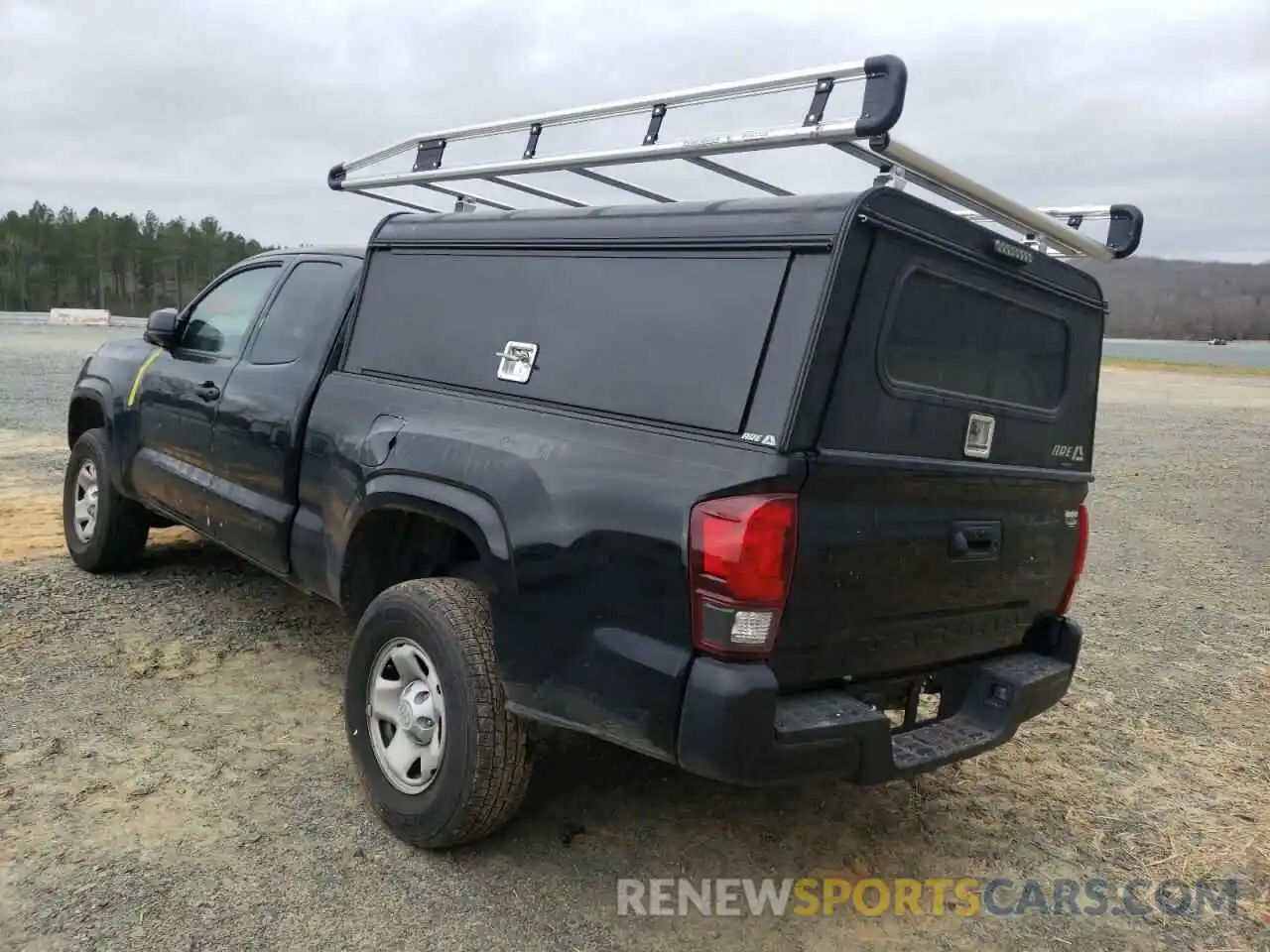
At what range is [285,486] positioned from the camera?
4129 millimetres

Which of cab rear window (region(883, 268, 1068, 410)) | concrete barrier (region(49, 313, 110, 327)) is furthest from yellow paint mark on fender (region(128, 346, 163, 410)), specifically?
concrete barrier (region(49, 313, 110, 327))

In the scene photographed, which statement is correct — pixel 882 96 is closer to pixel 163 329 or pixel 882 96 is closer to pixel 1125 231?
pixel 1125 231

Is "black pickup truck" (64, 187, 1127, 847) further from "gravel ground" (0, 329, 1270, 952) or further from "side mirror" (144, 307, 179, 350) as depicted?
"side mirror" (144, 307, 179, 350)

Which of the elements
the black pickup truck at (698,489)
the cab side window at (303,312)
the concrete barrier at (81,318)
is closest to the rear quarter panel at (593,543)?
the black pickup truck at (698,489)

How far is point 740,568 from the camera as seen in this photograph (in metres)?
2.47

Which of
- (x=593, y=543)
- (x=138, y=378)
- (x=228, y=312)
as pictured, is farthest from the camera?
(x=138, y=378)

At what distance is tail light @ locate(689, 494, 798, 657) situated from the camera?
2.48 metres

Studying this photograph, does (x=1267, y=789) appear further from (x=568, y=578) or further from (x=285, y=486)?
(x=285, y=486)

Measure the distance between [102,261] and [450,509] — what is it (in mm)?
84902

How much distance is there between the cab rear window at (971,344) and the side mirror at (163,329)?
396cm

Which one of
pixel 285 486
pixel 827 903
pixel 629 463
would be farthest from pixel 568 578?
pixel 285 486

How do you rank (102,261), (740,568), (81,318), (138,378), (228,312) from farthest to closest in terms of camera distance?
(102,261) < (81,318) < (138,378) < (228,312) < (740,568)

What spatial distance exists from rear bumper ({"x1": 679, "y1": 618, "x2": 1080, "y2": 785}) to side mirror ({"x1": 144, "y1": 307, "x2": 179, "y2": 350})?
12.8 ft

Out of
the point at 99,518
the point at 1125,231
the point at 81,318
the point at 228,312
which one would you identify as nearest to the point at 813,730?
the point at 1125,231
